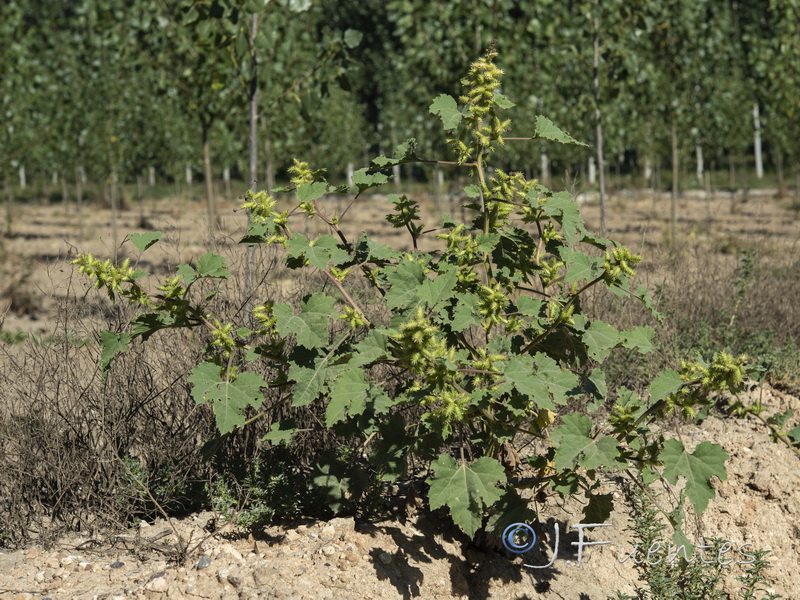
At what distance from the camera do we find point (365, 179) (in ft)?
8.14

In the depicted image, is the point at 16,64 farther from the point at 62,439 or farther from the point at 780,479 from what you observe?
the point at 780,479

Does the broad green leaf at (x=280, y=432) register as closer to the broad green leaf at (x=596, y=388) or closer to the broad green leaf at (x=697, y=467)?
the broad green leaf at (x=596, y=388)

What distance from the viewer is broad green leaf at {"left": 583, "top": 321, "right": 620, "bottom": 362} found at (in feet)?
7.57

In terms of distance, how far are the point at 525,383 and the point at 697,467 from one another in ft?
1.64

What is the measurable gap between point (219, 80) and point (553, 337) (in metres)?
4.96

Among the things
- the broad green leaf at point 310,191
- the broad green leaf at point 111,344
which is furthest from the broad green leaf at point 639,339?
the broad green leaf at point 111,344

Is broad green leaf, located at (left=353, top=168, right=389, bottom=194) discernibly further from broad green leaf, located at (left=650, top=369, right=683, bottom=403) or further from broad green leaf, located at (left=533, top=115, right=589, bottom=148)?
broad green leaf, located at (left=650, top=369, right=683, bottom=403)

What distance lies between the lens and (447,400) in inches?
82.7

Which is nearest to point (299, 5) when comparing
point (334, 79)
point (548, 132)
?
point (334, 79)

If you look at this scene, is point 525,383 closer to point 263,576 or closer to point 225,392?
point 225,392

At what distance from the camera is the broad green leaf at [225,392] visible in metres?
2.20

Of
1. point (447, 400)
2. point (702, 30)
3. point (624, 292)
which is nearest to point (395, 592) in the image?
point (447, 400)

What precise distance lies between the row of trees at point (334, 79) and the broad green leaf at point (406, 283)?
2107mm

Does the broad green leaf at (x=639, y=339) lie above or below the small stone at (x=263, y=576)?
above
